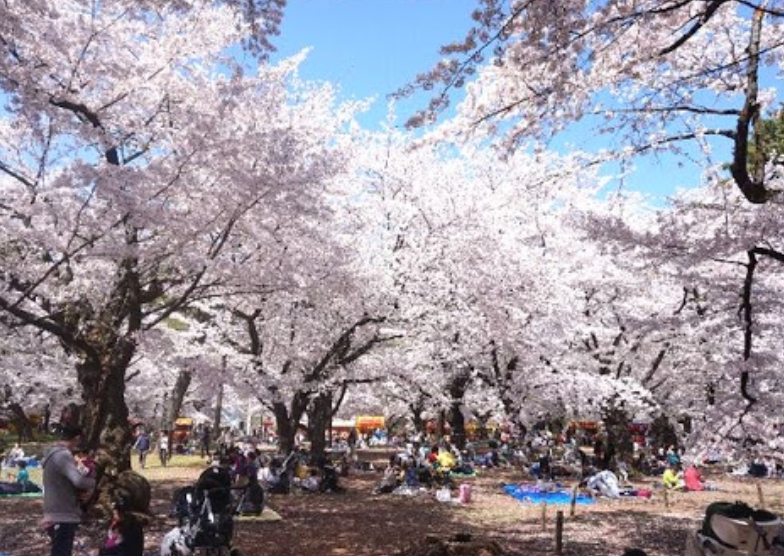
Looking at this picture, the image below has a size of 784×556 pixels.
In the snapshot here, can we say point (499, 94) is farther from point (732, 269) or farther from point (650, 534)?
point (650, 534)

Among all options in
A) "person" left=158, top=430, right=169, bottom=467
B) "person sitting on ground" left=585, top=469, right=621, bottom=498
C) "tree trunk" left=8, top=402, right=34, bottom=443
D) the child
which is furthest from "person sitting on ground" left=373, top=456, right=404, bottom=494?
"tree trunk" left=8, top=402, right=34, bottom=443

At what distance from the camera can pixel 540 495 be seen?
16.5 meters

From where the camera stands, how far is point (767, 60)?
7.86 meters

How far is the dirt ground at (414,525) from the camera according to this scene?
976 centimetres

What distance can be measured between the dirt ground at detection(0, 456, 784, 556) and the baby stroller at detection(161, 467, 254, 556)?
1.55m

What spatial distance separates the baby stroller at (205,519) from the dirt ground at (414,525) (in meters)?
1.55

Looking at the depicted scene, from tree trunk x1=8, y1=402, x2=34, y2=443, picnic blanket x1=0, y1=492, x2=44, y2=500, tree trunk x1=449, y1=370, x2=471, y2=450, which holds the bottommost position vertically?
picnic blanket x1=0, y1=492, x2=44, y2=500

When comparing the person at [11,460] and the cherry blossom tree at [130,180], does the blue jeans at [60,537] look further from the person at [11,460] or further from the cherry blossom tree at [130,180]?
the person at [11,460]

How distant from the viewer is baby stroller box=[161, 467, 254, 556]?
286 inches

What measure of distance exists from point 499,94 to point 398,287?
9.26m

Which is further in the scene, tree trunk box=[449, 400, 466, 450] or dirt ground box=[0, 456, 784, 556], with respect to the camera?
tree trunk box=[449, 400, 466, 450]

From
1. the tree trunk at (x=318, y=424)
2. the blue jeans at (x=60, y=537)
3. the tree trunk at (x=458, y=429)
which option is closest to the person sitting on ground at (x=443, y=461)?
the tree trunk at (x=318, y=424)

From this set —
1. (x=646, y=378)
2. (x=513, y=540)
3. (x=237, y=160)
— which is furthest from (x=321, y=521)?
(x=646, y=378)

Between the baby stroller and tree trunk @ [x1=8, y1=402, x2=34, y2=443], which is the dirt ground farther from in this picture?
tree trunk @ [x1=8, y1=402, x2=34, y2=443]
